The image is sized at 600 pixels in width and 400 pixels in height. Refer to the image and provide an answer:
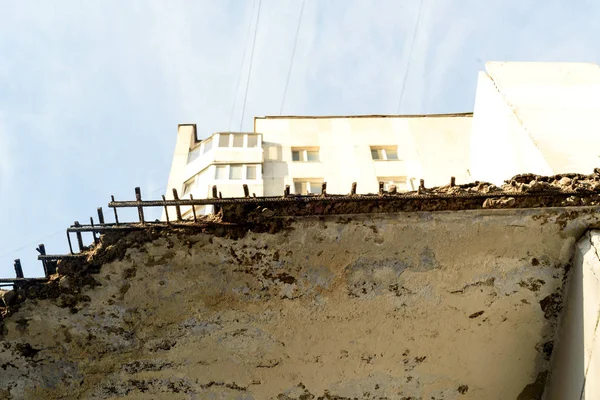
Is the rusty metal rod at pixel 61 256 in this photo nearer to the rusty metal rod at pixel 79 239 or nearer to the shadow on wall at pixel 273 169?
the rusty metal rod at pixel 79 239

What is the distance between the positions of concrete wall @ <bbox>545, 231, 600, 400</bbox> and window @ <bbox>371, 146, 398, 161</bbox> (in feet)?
18.6

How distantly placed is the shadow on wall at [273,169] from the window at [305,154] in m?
0.33

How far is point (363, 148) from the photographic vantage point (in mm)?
12000

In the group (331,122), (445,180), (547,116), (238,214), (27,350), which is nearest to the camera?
(238,214)

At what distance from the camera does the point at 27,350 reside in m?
6.92

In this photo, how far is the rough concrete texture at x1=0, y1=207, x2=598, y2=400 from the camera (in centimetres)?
660

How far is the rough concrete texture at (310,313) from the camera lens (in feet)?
21.7

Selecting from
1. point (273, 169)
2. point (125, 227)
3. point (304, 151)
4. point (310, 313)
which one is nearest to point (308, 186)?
point (273, 169)

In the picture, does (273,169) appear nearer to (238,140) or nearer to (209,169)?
(238,140)

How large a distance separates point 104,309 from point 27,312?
3.06ft

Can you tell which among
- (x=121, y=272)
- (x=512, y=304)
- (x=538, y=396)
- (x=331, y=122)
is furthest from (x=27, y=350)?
(x=331, y=122)

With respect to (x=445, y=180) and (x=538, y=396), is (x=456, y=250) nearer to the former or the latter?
(x=538, y=396)

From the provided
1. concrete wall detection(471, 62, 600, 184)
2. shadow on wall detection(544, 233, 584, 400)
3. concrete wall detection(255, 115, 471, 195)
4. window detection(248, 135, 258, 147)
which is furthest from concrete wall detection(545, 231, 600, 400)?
window detection(248, 135, 258, 147)

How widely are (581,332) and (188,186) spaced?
25.5 ft
